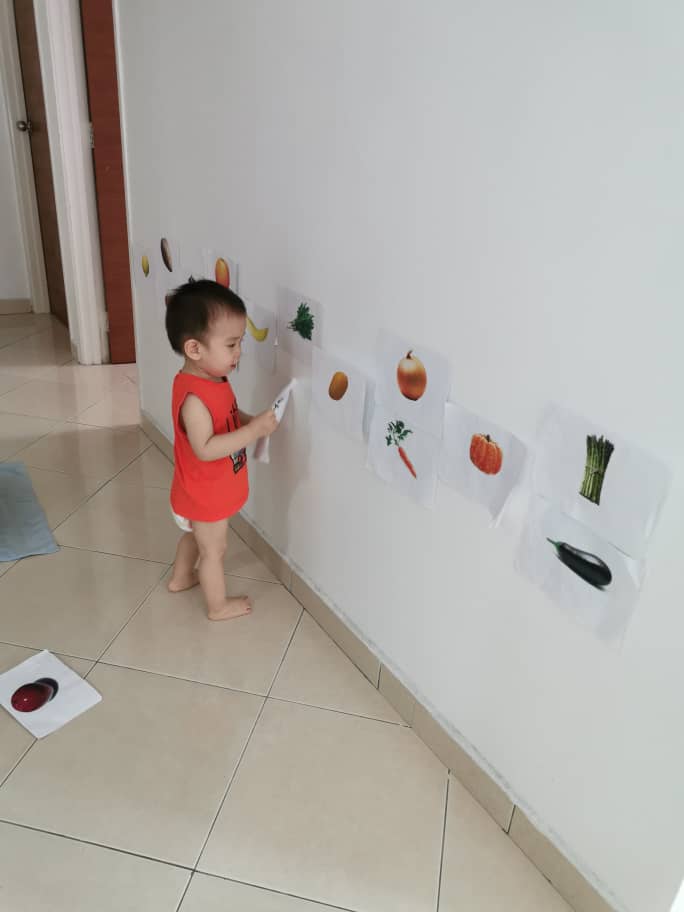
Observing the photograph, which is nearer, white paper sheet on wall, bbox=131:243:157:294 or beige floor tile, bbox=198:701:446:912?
beige floor tile, bbox=198:701:446:912

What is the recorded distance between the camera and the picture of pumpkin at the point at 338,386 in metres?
1.49

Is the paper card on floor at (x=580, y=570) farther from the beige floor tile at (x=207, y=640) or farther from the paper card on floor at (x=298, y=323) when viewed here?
the beige floor tile at (x=207, y=640)

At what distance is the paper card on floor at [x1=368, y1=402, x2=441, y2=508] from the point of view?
132 cm

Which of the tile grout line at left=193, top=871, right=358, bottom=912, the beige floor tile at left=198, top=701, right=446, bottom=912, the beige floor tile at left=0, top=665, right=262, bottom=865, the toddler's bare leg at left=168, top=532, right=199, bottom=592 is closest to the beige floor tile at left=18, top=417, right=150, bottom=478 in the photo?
the toddler's bare leg at left=168, top=532, right=199, bottom=592

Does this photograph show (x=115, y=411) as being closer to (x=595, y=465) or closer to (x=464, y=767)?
(x=464, y=767)

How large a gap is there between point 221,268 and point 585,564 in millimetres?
1229

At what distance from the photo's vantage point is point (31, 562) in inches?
78.5

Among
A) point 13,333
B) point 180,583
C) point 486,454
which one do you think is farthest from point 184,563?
Answer: point 13,333

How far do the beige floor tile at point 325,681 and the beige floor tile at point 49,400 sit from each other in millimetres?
1669

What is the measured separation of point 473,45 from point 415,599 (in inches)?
→ 38.8

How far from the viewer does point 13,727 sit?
1.49 meters

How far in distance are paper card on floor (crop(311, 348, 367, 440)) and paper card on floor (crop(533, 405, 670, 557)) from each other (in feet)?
1.55

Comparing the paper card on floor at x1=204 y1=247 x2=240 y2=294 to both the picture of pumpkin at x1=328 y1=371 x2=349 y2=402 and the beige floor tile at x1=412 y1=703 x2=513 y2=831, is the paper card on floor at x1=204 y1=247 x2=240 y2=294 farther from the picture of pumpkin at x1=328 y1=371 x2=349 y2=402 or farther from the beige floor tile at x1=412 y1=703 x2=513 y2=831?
the beige floor tile at x1=412 y1=703 x2=513 y2=831

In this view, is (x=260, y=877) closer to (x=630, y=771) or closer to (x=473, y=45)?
(x=630, y=771)
